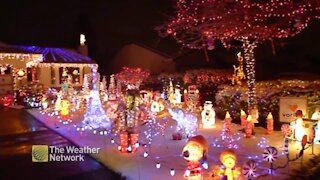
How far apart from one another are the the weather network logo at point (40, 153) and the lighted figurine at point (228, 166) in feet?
14.8

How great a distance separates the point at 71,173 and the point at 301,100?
741 cm

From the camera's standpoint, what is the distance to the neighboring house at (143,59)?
99.9ft

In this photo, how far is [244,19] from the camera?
41.2 ft

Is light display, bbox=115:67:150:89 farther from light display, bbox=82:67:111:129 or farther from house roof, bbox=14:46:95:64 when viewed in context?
light display, bbox=82:67:111:129

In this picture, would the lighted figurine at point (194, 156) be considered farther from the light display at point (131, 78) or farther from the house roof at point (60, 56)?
the house roof at point (60, 56)

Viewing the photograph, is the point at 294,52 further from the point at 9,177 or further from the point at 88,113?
the point at 9,177

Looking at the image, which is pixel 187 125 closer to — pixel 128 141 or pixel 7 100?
pixel 128 141

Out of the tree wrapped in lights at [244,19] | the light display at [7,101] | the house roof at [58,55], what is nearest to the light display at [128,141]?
the tree wrapped in lights at [244,19]

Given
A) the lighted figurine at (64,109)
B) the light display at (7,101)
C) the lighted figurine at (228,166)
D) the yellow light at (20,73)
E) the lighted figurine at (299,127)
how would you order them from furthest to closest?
the yellow light at (20,73)
the light display at (7,101)
the lighted figurine at (64,109)
the lighted figurine at (299,127)
the lighted figurine at (228,166)

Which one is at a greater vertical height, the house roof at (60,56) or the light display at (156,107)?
the house roof at (60,56)

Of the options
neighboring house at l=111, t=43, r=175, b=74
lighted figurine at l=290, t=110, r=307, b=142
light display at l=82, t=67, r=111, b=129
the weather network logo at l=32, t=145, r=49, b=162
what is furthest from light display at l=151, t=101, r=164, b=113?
neighboring house at l=111, t=43, r=175, b=74

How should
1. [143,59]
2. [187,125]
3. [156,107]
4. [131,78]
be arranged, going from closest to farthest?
[187,125] < [156,107] < [131,78] < [143,59]

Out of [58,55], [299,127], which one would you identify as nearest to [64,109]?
[299,127]

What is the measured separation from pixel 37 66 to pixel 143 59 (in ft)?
27.9
